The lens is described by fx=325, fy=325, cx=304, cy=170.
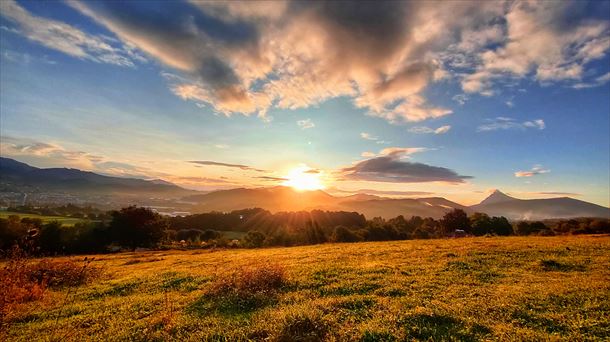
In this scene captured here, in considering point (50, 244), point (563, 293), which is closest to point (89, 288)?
point (563, 293)

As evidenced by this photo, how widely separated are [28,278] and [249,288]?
14.8m

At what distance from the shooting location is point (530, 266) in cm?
1895

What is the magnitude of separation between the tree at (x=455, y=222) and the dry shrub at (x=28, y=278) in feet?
317

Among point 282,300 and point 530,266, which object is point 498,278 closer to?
point 530,266

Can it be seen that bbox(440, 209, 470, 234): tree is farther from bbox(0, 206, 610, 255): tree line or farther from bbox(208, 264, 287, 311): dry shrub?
bbox(208, 264, 287, 311): dry shrub

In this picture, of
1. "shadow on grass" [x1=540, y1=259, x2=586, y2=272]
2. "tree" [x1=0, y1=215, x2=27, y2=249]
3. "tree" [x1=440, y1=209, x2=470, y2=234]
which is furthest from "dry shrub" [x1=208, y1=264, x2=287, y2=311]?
"tree" [x1=440, y1=209, x2=470, y2=234]

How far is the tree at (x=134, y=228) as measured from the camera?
249ft

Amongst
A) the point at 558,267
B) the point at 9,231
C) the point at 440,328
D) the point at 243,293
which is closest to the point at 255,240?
the point at 9,231

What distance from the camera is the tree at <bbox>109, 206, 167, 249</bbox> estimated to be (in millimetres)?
75812

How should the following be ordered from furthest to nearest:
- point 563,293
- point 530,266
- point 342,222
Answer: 1. point 342,222
2. point 530,266
3. point 563,293

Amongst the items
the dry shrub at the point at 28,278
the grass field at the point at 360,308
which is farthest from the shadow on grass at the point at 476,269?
the dry shrub at the point at 28,278

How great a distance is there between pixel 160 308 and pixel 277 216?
432 ft

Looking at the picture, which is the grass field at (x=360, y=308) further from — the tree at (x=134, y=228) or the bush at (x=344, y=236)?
the tree at (x=134, y=228)

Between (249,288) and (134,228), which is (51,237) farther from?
(249,288)
